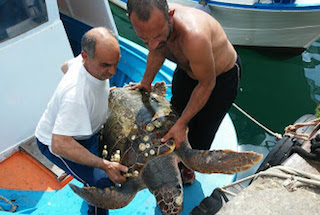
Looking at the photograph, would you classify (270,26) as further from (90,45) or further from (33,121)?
(90,45)

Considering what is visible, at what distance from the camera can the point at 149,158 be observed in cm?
174

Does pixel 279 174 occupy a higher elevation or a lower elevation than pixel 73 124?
lower

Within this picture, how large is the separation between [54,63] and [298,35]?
4.81 m

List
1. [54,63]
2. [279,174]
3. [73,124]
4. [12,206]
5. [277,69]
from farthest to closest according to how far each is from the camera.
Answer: [277,69], [54,63], [12,206], [73,124], [279,174]

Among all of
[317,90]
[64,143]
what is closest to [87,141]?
[64,143]

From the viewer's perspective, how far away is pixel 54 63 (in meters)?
2.83

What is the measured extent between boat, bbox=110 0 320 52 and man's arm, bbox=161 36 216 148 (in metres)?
4.34

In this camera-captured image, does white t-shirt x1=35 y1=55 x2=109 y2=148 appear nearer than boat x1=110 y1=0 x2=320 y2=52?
Yes

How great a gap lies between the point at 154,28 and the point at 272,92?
4.21 meters

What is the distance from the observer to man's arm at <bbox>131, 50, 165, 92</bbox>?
6.67 feet

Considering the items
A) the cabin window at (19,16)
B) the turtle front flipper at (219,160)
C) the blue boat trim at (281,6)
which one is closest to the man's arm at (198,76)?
the turtle front flipper at (219,160)

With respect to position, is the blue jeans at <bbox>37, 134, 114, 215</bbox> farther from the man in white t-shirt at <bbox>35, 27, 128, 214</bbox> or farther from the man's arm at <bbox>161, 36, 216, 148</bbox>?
the man's arm at <bbox>161, 36, 216, 148</bbox>

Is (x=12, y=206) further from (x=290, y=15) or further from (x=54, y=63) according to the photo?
(x=290, y=15)

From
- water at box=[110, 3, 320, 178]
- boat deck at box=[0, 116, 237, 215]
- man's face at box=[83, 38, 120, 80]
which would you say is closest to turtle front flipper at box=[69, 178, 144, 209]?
boat deck at box=[0, 116, 237, 215]
